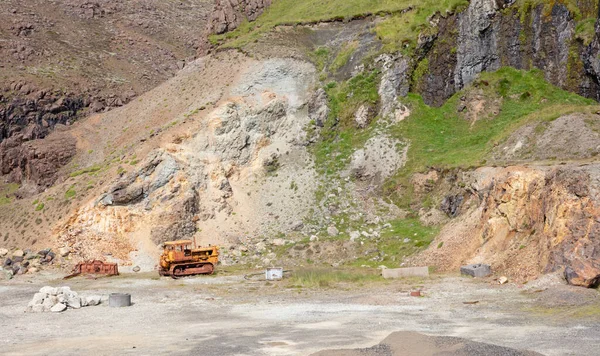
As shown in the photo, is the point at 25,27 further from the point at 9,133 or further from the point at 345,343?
the point at 345,343

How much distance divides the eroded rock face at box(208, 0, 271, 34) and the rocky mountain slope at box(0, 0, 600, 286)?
715 centimetres

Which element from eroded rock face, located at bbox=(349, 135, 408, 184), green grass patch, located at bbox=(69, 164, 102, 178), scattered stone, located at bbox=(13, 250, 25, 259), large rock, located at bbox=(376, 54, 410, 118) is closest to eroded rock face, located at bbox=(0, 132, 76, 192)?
green grass patch, located at bbox=(69, 164, 102, 178)

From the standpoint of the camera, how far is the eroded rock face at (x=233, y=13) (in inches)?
2677

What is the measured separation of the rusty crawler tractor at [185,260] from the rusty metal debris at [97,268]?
343cm

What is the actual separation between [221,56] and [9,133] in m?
22.9

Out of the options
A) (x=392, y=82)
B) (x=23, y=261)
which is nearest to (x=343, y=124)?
(x=392, y=82)

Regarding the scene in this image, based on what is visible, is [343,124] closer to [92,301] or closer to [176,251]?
[176,251]

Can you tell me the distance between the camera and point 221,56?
2352 inches

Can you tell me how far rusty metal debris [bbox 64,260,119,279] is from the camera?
39344mm

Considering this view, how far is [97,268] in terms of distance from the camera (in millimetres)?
39500

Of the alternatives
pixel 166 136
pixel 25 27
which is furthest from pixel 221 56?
pixel 25 27

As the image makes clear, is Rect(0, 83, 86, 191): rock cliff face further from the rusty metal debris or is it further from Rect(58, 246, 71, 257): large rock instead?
the rusty metal debris

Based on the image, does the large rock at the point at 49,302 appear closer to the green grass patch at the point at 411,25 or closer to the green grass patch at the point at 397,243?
the green grass patch at the point at 397,243

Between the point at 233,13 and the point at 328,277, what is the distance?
42.2 metres
